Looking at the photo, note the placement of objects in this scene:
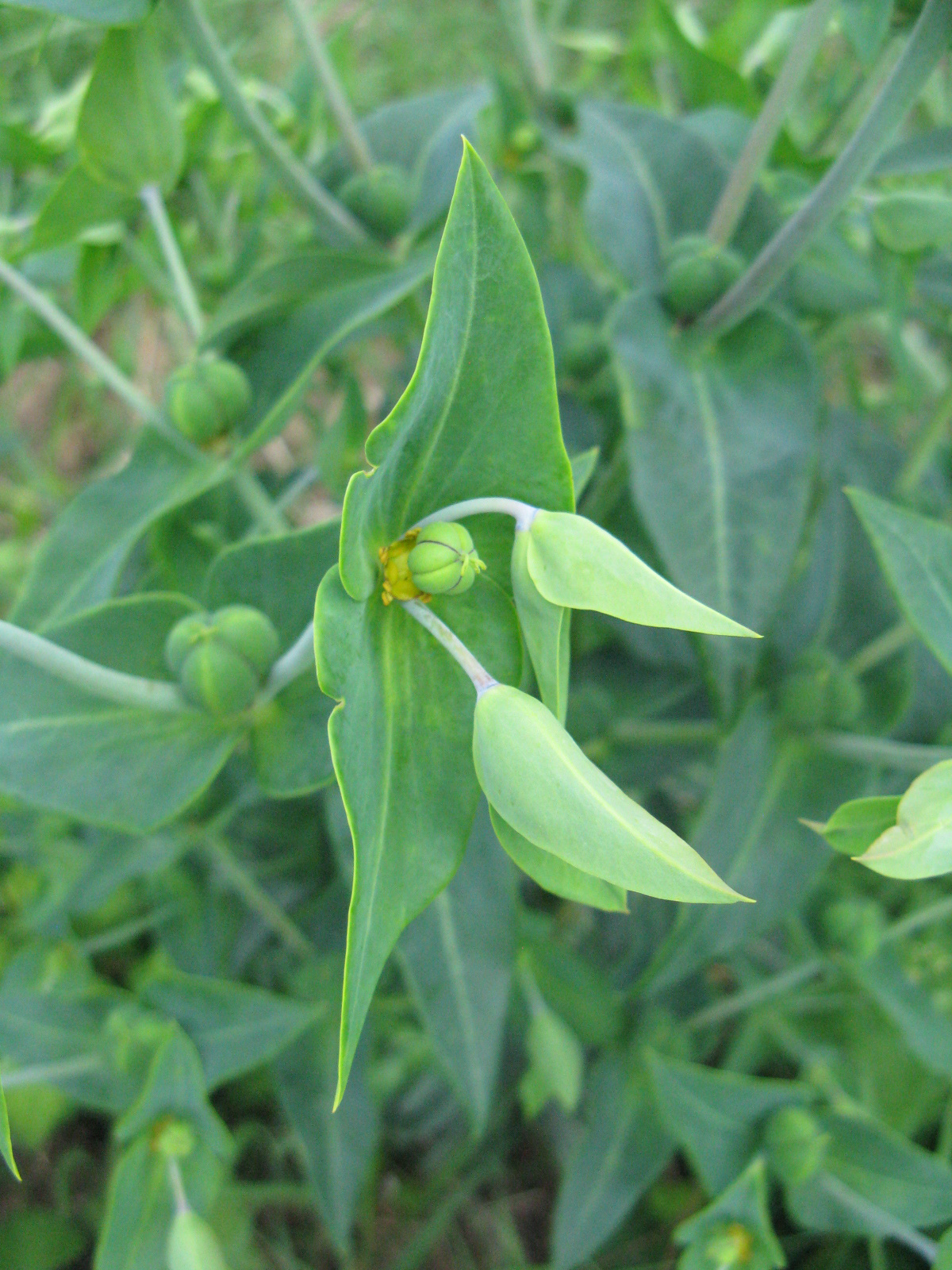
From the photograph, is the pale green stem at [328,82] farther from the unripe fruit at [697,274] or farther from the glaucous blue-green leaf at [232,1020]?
the glaucous blue-green leaf at [232,1020]

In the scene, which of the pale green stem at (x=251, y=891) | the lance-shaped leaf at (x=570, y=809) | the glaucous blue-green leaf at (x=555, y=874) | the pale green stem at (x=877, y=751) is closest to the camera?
the lance-shaped leaf at (x=570, y=809)

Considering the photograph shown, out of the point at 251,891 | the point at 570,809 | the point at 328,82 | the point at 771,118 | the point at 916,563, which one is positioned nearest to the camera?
the point at 570,809

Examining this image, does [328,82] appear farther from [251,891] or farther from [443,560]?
[251,891]

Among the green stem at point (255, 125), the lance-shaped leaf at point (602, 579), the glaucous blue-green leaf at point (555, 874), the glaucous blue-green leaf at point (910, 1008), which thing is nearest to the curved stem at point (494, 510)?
the lance-shaped leaf at point (602, 579)

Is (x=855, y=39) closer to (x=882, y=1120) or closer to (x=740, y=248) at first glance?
(x=740, y=248)

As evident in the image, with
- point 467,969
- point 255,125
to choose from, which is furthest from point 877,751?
point 255,125
